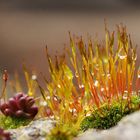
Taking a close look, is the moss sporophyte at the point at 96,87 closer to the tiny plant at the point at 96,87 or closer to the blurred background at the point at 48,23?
the tiny plant at the point at 96,87

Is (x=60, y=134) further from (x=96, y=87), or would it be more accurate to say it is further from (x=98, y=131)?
(x=96, y=87)

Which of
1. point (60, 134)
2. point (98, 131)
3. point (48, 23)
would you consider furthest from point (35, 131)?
point (48, 23)

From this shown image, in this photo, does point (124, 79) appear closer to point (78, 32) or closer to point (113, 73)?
point (113, 73)

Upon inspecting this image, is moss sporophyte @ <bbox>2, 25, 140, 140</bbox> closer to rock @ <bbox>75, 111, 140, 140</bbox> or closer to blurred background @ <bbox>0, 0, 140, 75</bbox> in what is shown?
rock @ <bbox>75, 111, 140, 140</bbox>

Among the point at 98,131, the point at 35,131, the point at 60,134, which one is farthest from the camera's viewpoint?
the point at 98,131

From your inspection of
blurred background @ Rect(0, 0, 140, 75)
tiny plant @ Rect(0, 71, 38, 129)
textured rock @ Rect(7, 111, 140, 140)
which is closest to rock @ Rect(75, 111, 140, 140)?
textured rock @ Rect(7, 111, 140, 140)

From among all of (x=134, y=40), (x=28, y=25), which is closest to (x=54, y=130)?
(x=134, y=40)
